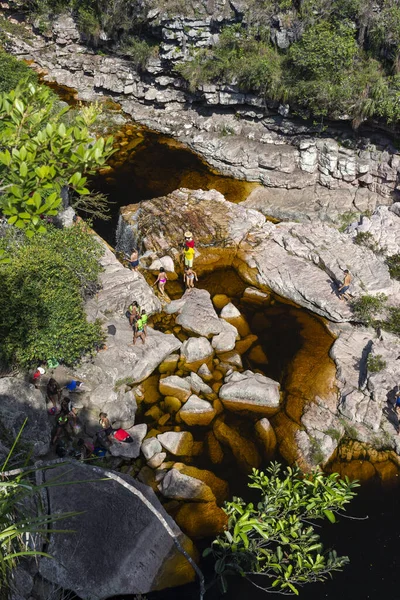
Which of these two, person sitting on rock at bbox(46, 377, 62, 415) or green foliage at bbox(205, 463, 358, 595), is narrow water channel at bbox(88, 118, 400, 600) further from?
person sitting on rock at bbox(46, 377, 62, 415)

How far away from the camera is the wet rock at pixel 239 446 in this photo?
14039mm

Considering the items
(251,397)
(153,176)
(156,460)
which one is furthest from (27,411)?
(153,176)

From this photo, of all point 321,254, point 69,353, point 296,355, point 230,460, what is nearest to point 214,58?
point 321,254

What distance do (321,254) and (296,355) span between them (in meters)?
5.74

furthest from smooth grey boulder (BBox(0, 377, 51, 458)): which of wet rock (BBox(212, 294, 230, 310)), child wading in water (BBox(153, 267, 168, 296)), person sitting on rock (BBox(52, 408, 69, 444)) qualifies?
wet rock (BBox(212, 294, 230, 310))

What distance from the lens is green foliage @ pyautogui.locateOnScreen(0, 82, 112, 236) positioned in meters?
4.86

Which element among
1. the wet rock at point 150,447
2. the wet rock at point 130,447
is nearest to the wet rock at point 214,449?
the wet rock at point 150,447

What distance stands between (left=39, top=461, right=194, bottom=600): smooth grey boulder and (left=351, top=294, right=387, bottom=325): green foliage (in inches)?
457

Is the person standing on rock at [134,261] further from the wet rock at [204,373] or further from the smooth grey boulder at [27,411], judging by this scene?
the smooth grey boulder at [27,411]

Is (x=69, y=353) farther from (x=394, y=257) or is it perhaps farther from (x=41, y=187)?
(x=394, y=257)

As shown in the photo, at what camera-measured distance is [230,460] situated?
14.1 metres

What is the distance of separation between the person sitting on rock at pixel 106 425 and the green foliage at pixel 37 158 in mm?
9640

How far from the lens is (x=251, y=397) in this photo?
51.3 ft

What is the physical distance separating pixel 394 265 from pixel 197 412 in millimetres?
11427
